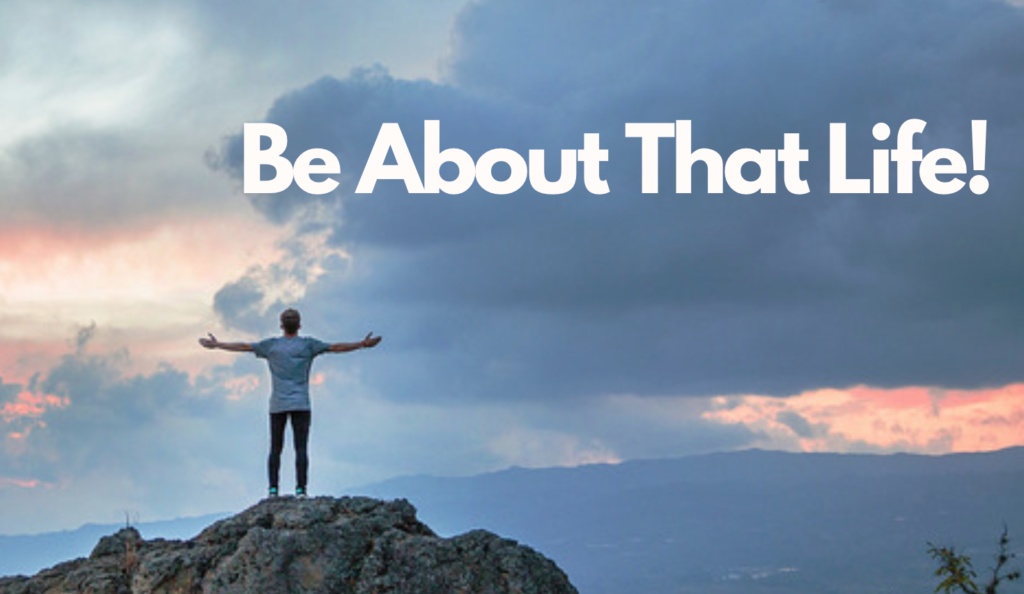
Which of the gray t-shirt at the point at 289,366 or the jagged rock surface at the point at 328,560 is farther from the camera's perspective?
the gray t-shirt at the point at 289,366

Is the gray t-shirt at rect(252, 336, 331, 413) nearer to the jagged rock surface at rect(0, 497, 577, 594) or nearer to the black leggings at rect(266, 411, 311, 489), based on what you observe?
the black leggings at rect(266, 411, 311, 489)

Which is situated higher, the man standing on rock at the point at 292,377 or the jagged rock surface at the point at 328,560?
the man standing on rock at the point at 292,377

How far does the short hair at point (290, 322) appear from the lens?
26.7 m

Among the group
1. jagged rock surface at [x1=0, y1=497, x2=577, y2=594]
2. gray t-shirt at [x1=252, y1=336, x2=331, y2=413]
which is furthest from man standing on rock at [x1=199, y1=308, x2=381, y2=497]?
jagged rock surface at [x1=0, y1=497, x2=577, y2=594]

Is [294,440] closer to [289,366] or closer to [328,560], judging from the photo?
[289,366]

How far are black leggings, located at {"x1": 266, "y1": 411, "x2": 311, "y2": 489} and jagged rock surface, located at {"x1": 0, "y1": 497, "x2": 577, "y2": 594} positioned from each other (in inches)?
122

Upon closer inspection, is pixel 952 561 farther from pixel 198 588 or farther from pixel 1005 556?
pixel 198 588

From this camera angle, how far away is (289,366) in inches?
1043

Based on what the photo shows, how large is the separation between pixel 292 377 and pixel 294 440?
1369mm

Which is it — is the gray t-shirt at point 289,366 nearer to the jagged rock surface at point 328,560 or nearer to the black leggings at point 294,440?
the black leggings at point 294,440

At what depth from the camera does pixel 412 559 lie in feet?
72.5

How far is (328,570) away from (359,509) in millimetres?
1784

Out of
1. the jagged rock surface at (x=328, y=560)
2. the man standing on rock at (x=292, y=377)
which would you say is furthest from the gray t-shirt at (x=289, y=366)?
the jagged rock surface at (x=328, y=560)

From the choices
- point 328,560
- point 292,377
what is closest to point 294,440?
point 292,377
